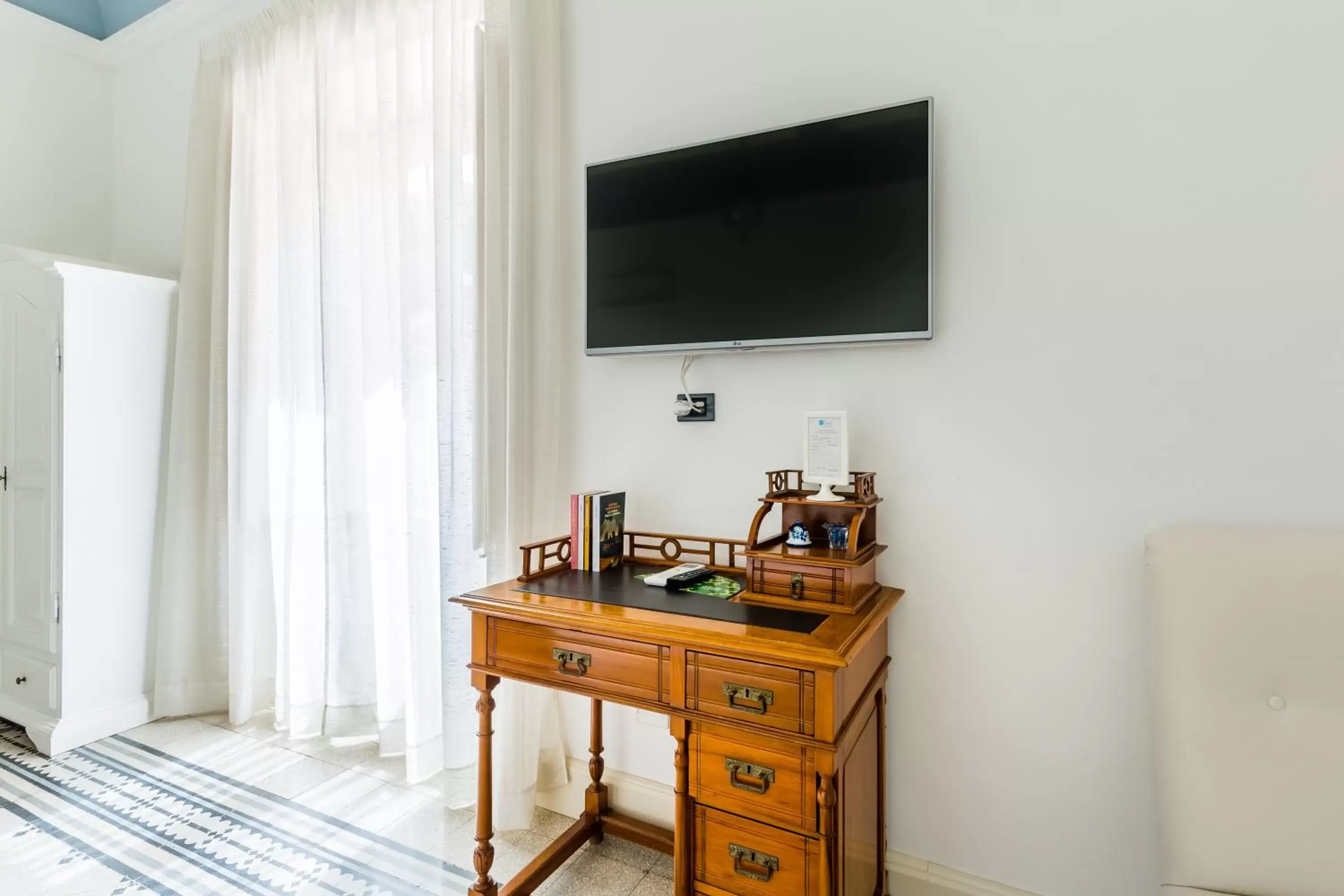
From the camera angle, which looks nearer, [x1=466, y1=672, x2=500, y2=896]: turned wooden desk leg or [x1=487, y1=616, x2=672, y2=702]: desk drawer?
[x1=487, y1=616, x2=672, y2=702]: desk drawer

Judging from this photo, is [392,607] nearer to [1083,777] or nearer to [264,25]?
[1083,777]

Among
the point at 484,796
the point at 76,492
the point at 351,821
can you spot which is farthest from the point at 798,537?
the point at 76,492

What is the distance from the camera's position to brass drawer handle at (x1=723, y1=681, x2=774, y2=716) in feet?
4.08

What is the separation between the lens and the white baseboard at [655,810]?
155 centimetres

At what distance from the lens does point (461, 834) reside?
6.52 ft

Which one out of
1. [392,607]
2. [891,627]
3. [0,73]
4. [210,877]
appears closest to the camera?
[891,627]

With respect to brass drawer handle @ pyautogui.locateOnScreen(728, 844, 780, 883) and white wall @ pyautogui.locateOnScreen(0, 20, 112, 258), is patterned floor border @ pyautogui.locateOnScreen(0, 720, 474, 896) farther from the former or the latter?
white wall @ pyautogui.locateOnScreen(0, 20, 112, 258)

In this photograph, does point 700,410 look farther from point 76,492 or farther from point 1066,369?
point 76,492

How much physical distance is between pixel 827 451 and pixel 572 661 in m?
0.76

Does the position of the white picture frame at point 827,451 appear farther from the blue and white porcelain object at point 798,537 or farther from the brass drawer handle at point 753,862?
the brass drawer handle at point 753,862

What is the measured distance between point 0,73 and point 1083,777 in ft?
16.7

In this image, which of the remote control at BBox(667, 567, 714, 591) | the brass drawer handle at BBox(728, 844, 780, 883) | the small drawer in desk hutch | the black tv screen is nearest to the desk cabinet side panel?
the brass drawer handle at BBox(728, 844, 780, 883)

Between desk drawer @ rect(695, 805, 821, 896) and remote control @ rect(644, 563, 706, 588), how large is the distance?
0.51 meters

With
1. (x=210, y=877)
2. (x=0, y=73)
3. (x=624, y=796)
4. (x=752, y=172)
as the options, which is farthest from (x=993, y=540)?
(x=0, y=73)
